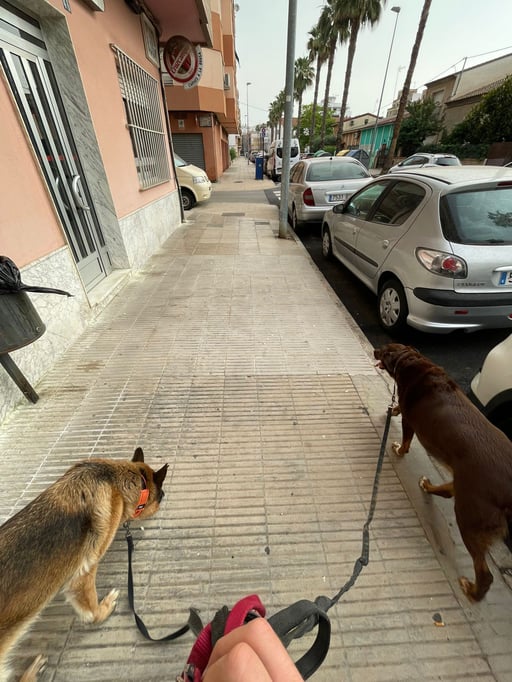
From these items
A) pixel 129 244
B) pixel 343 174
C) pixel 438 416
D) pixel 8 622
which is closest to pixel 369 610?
pixel 438 416

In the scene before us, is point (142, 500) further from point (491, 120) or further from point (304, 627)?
point (491, 120)

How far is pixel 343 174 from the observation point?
7.76 metres

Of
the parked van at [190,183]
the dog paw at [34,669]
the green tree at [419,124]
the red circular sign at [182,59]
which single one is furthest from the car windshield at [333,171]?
the green tree at [419,124]

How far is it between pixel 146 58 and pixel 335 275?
6260 mm

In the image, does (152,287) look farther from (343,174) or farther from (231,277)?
(343,174)

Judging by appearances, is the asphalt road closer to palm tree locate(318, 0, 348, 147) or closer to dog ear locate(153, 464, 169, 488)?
dog ear locate(153, 464, 169, 488)

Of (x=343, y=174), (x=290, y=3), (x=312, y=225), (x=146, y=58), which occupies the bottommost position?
(x=312, y=225)

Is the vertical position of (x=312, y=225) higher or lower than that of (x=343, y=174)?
lower

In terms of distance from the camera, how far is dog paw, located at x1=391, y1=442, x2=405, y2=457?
2.32m

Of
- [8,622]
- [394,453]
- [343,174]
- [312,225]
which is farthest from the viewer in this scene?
[312,225]

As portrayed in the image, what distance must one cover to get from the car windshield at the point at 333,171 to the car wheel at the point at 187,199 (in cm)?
560

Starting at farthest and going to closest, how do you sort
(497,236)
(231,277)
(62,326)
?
(231,277) → (62,326) → (497,236)

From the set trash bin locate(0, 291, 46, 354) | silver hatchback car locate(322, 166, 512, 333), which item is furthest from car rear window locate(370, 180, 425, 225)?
trash bin locate(0, 291, 46, 354)

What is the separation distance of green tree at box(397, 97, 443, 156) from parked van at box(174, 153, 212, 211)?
2792 cm
